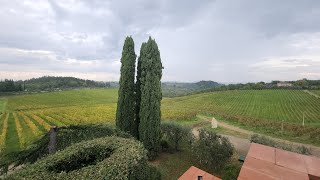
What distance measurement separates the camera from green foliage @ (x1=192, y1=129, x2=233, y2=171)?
17.5 m

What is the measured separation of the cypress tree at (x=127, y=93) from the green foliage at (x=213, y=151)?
20.8 feet

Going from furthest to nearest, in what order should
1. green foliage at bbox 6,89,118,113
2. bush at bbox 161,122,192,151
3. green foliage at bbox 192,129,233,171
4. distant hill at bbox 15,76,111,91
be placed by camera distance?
distant hill at bbox 15,76,111,91, green foliage at bbox 6,89,118,113, bush at bbox 161,122,192,151, green foliage at bbox 192,129,233,171

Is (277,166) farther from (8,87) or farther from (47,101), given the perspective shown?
(8,87)

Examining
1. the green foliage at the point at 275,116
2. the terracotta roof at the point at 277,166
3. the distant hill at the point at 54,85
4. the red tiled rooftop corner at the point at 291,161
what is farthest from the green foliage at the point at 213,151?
the distant hill at the point at 54,85

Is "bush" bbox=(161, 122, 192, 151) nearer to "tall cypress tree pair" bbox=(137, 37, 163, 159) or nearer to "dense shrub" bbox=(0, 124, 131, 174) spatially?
"tall cypress tree pair" bbox=(137, 37, 163, 159)

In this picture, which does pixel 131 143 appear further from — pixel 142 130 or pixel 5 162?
pixel 142 130

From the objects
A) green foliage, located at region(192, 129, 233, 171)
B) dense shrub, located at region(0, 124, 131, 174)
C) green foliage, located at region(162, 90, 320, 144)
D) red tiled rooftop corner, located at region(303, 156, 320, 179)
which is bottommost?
green foliage, located at region(162, 90, 320, 144)

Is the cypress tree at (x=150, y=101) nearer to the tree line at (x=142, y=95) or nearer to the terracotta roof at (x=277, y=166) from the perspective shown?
the tree line at (x=142, y=95)

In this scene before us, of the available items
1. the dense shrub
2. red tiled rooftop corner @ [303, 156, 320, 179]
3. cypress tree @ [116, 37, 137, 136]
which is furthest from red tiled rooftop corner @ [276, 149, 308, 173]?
cypress tree @ [116, 37, 137, 136]

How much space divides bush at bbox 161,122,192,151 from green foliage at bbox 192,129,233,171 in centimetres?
301

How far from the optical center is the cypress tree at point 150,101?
66.0 ft

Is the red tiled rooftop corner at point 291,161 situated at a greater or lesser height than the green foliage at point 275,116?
greater

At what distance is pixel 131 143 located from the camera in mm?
9172

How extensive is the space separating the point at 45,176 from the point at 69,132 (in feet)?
19.1
